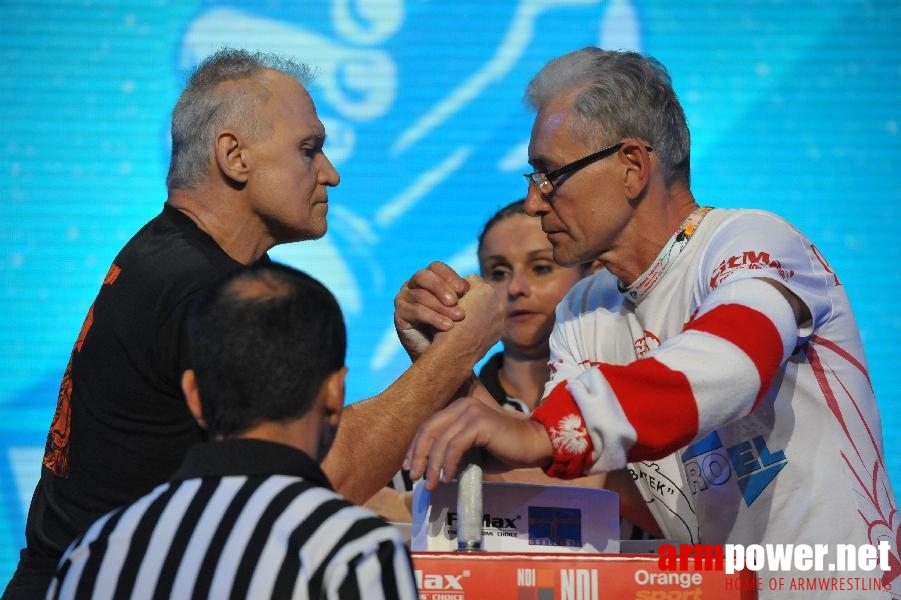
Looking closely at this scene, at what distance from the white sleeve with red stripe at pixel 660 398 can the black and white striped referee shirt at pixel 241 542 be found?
326 millimetres

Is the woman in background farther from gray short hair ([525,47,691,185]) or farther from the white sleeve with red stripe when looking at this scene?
the white sleeve with red stripe

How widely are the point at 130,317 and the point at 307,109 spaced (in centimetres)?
70

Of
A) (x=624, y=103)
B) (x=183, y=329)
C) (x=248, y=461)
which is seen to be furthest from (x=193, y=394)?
(x=624, y=103)

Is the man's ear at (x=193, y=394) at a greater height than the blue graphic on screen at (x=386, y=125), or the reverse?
the blue graphic on screen at (x=386, y=125)

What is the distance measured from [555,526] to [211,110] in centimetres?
115

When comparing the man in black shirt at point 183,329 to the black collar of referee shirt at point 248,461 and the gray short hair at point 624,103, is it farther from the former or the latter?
the black collar of referee shirt at point 248,461

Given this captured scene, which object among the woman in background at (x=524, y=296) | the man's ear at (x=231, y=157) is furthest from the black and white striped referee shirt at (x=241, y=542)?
the woman in background at (x=524, y=296)

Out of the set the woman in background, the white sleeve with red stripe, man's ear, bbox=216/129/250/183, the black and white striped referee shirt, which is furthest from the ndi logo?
the woman in background

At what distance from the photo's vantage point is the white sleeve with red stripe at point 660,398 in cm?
141

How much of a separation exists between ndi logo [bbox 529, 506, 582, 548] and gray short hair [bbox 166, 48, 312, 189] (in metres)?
1.01

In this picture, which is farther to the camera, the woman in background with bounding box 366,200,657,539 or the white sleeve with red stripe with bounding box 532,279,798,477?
the woman in background with bounding box 366,200,657,539

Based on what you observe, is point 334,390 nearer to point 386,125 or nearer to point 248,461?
point 248,461

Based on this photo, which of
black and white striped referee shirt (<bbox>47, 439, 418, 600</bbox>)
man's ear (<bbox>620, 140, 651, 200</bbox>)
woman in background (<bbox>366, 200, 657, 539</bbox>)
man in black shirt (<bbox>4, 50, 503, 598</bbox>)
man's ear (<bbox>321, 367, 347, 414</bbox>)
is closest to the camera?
black and white striped referee shirt (<bbox>47, 439, 418, 600</bbox>)

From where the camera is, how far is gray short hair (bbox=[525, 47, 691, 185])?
212 cm
